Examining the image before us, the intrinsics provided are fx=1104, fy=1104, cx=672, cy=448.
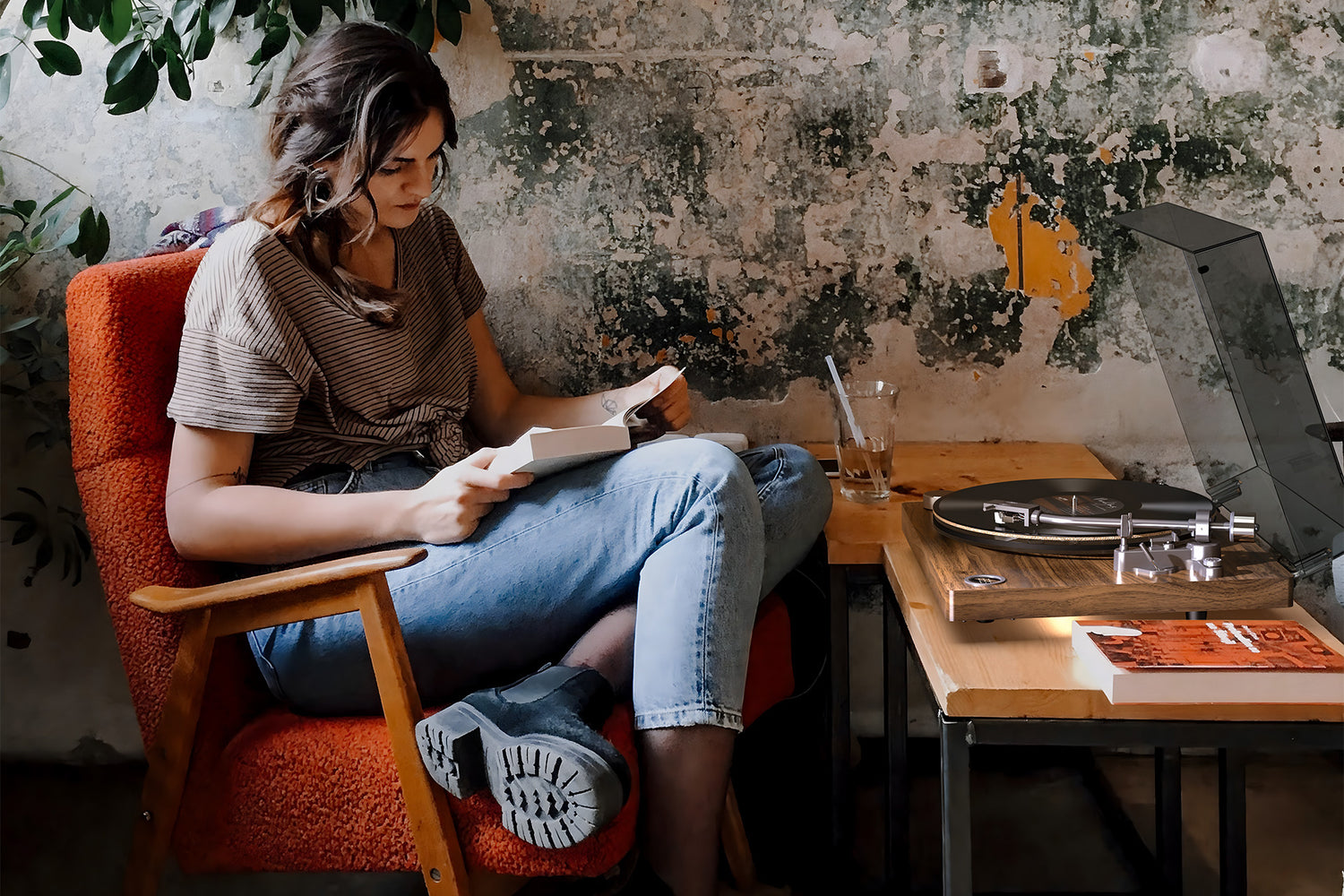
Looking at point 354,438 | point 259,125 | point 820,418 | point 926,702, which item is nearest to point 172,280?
point 354,438

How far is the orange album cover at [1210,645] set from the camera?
969 mm

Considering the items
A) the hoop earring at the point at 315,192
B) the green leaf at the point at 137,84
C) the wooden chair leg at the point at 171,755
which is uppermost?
the green leaf at the point at 137,84

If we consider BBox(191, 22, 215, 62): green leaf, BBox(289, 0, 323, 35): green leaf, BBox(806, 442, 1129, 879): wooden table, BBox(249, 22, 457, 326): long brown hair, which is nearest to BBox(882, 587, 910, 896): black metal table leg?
BBox(806, 442, 1129, 879): wooden table

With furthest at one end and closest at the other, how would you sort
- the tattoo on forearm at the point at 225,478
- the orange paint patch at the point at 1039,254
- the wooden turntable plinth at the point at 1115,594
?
the orange paint patch at the point at 1039,254 → the tattoo on forearm at the point at 225,478 → the wooden turntable plinth at the point at 1115,594

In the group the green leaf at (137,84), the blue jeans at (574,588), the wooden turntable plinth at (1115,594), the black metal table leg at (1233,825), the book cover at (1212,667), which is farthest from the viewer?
the green leaf at (137,84)

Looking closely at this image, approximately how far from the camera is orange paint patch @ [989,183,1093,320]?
75.7 inches

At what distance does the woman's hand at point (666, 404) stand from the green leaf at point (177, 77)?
86 centimetres

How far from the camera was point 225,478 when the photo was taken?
52.1 inches

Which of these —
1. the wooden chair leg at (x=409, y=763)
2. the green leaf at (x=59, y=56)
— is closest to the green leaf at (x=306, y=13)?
the green leaf at (x=59, y=56)

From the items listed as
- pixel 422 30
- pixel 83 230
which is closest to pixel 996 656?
pixel 422 30

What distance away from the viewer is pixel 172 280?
1.48 metres

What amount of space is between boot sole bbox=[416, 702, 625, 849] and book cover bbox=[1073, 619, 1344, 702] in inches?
18.4

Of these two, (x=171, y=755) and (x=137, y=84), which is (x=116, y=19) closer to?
(x=137, y=84)

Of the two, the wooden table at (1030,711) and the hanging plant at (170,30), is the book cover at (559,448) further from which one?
the hanging plant at (170,30)
